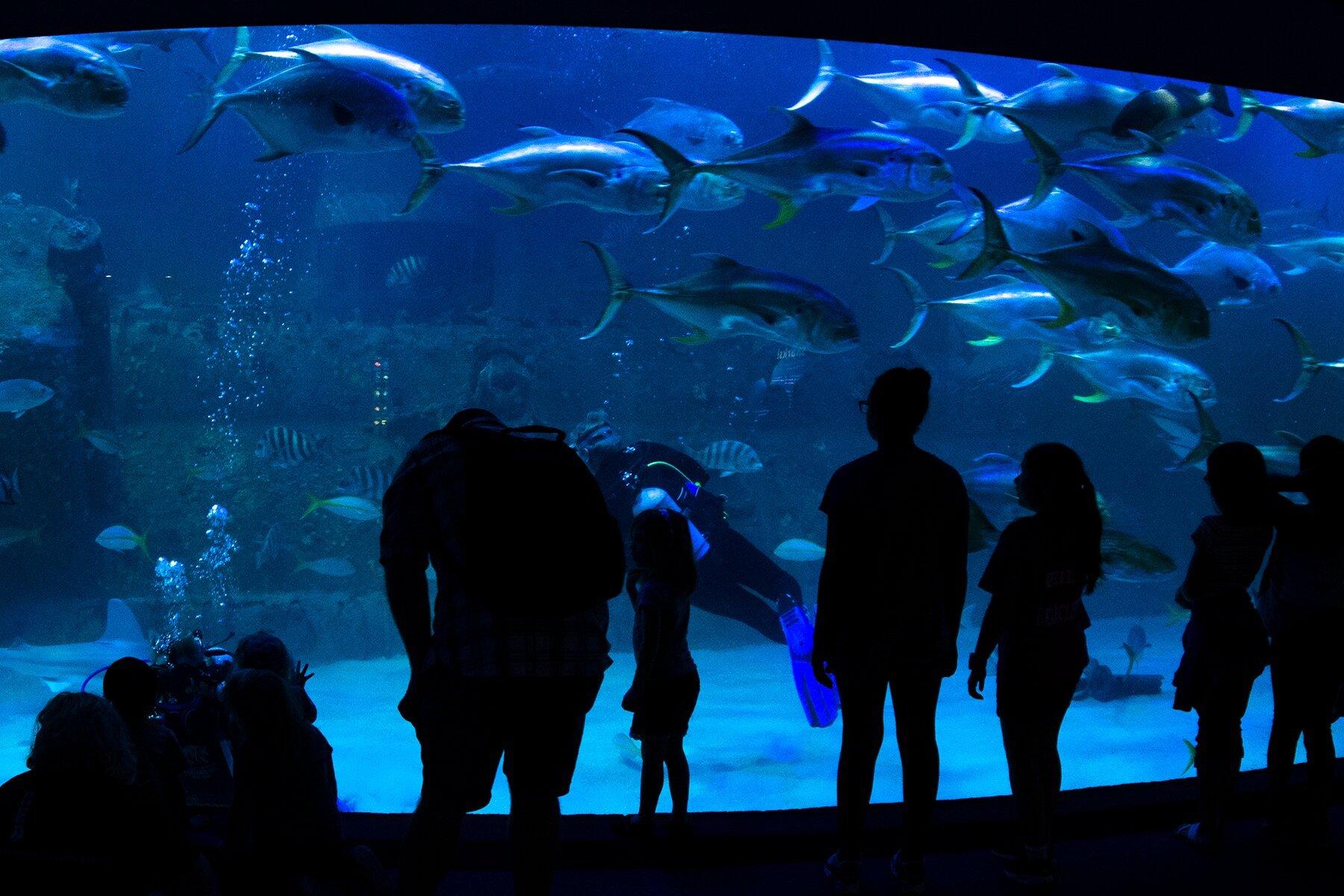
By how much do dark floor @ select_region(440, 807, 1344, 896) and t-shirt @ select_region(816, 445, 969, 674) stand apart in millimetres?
702

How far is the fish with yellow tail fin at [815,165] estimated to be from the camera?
148 inches

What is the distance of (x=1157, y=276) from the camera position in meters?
3.55

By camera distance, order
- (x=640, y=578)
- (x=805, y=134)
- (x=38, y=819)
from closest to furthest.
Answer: (x=38, y=819) → (x=640, y=578) → (x=805, y=134)

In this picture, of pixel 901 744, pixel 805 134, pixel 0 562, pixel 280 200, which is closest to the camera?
pixel 901 744

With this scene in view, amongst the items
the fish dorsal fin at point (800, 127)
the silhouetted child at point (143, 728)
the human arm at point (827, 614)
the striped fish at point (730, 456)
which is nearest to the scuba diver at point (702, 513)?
the striped fish at point (730, 456)

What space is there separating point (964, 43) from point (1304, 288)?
828 inches

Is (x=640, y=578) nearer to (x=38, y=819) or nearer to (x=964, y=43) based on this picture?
(x=38, y=819)

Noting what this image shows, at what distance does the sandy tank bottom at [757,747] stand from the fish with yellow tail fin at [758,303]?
2781 millimetres

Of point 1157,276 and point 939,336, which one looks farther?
point 939,336

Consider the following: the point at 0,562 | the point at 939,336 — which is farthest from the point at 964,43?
the point at 939,336

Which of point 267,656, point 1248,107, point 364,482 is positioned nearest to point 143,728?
point 267,656

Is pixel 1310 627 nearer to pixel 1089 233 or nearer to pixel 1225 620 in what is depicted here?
pixel 1225 620

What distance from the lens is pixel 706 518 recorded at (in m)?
7.52

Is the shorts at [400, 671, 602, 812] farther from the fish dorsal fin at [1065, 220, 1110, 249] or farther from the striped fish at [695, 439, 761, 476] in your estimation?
the striped fish at [695, 439, 761, 476]
